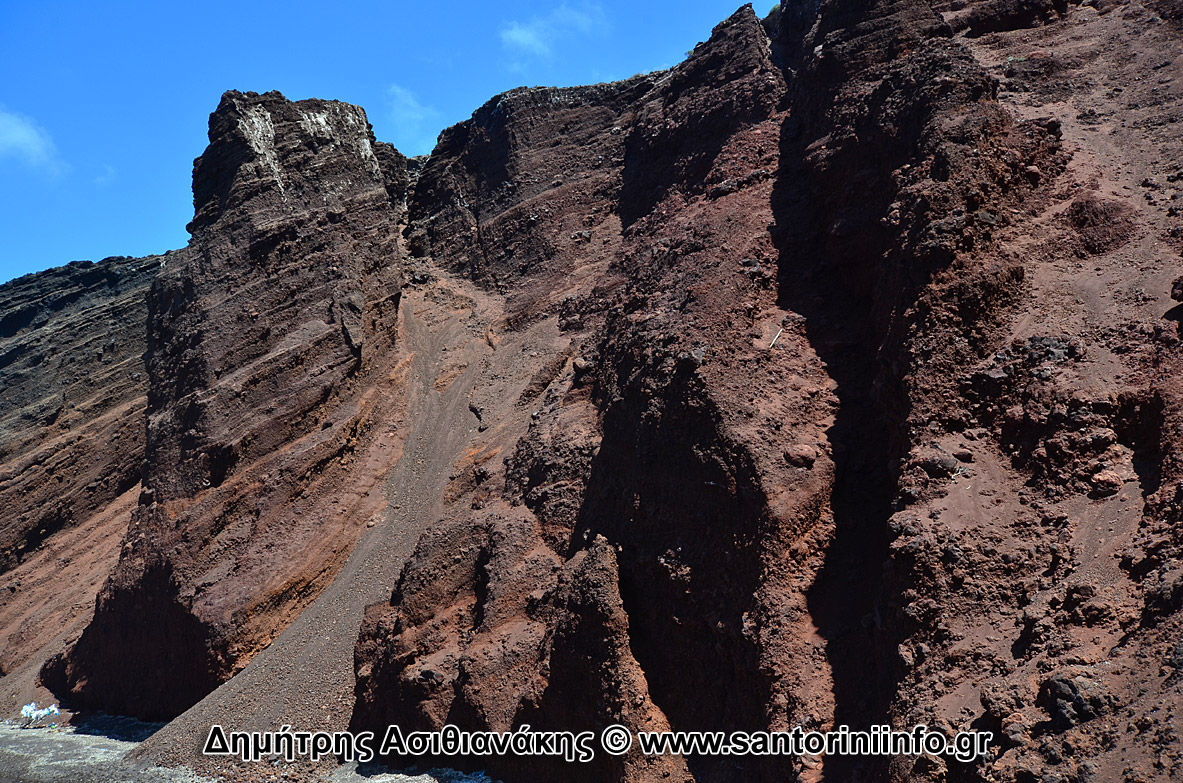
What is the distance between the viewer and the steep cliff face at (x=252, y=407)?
60.2ft

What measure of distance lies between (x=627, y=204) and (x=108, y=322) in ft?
74.0

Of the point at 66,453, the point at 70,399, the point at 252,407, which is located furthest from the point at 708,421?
the point at 70,399

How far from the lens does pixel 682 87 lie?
70.0 ft

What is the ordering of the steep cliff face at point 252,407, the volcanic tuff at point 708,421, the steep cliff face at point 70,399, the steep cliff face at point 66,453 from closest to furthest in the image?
the volcanic tuff at point 708,421 < the steep cliff face at point 252,407 < the steep cliff face at point 66,453 < the steep cliff face at point 70,399

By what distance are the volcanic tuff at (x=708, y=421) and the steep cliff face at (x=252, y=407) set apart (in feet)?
0.37

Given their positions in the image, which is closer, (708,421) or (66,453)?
(708,421)

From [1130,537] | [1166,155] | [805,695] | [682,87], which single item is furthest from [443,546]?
[682,87]

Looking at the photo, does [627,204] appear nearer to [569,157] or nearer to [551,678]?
[569,157]

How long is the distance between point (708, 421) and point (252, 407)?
13.9 metres

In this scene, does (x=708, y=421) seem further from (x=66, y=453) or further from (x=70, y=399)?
(x=70, y=399)

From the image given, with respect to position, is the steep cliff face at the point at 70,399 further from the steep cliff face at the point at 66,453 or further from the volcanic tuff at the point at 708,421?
the volcanic tuff at the point at 708,421

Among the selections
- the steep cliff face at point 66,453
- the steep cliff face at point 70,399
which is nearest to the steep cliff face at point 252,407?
the steep cliff face at point 66,453

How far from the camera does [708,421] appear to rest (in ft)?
36.7

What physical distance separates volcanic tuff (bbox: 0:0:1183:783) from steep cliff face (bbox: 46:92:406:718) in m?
0.11
